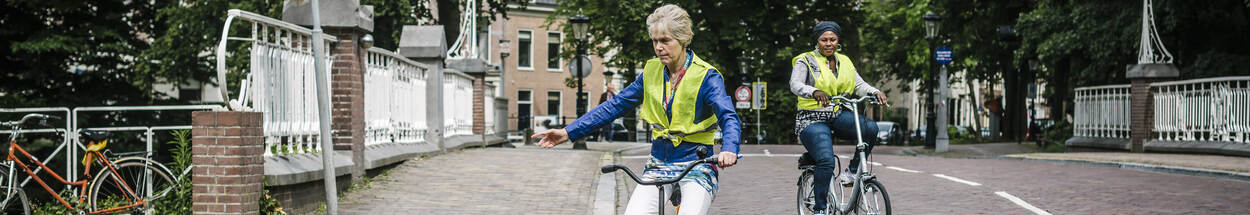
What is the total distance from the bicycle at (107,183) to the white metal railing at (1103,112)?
1624 centimetres

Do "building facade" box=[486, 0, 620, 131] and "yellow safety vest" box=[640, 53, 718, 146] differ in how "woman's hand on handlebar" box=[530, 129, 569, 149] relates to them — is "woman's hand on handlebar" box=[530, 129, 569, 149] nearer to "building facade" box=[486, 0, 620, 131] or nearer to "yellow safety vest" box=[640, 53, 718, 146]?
"yellow safety vest" box=[640, 53, 718, 146]

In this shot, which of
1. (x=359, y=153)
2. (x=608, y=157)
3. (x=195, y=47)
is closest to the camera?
(x=359, y=153)

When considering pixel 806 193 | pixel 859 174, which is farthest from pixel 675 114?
pixel 806 193

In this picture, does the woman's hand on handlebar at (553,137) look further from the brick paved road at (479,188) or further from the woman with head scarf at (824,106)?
the brick paved road at (479,188)

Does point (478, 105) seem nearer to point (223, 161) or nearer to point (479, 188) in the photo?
point (479, 188)

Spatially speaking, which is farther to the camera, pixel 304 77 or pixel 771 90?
pixel 771 90

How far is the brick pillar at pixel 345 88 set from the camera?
916 centimetres

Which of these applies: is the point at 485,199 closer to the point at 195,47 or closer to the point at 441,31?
the point at 441,31

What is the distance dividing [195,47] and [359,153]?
2012cm

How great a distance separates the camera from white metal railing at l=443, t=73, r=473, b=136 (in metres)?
15.3

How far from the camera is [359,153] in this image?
948 cm

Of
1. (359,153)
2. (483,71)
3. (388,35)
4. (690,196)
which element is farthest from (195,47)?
(690,196)

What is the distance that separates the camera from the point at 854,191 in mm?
6078

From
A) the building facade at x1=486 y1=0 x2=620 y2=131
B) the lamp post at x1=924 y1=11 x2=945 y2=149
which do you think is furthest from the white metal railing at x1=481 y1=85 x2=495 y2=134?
the building facade at x1=486 y1=0 x2=620 y2=131
